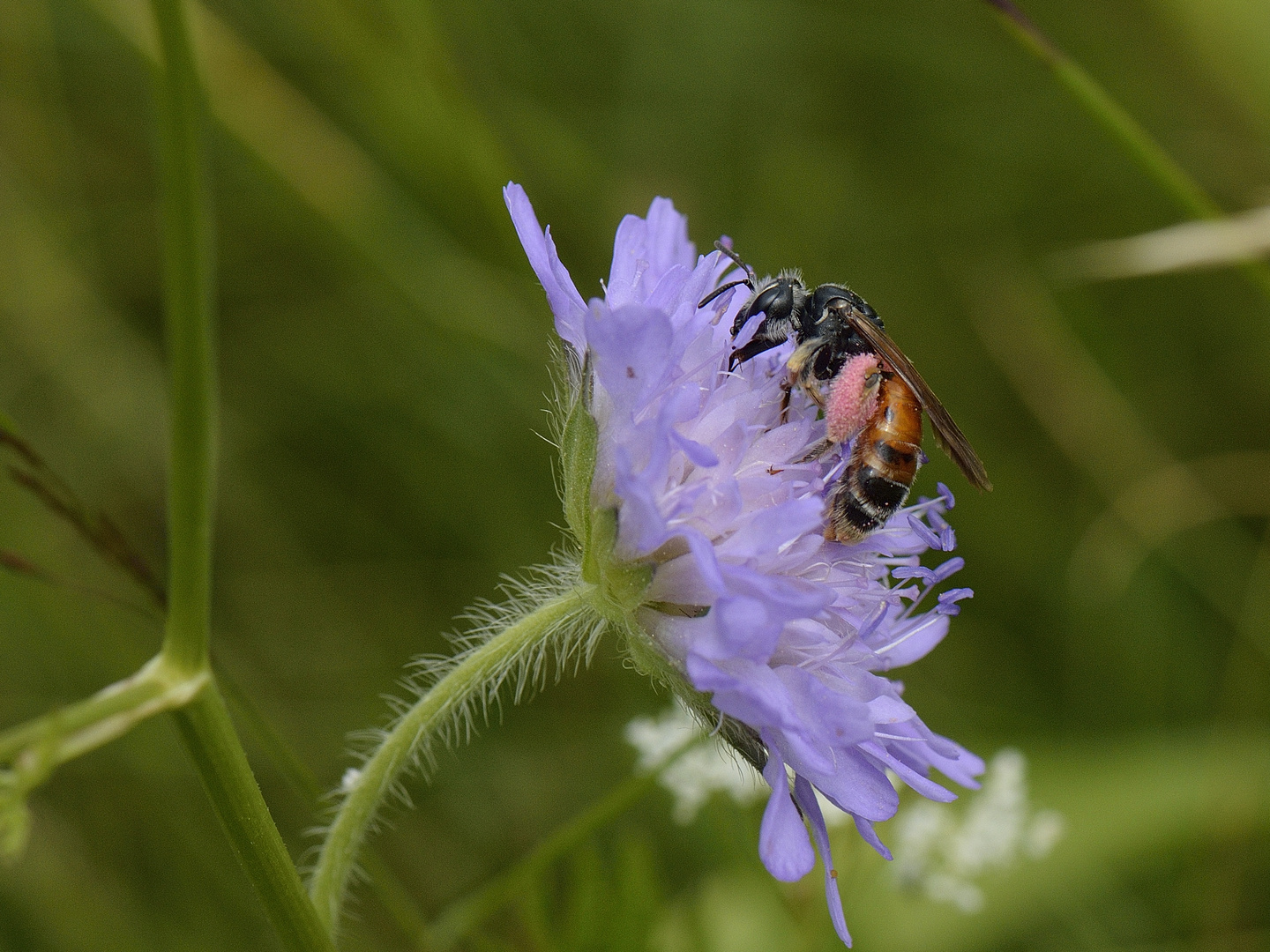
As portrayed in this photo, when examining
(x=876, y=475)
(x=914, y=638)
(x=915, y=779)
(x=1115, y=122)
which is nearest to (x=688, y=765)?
(x=914, y=638)

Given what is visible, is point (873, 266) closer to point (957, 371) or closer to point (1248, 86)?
point (957, 371)

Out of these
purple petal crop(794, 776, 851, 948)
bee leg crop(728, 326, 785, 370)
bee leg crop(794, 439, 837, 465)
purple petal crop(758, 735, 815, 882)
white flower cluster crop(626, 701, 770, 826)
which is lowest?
white flower cluster crop(626, 701, 770, 826)

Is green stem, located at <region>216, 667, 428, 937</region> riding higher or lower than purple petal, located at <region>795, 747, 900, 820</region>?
lower

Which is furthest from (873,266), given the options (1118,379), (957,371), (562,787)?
(562,787)

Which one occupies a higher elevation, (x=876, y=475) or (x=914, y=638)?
(x=876, y=475)

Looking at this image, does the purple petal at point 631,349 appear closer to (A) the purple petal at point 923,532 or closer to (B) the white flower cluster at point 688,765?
(A) the purple petal at point 923,532

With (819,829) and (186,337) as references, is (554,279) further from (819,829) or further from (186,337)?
(819,829)

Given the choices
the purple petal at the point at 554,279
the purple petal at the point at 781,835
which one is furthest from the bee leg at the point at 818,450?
the purple petal at the point at 781,835

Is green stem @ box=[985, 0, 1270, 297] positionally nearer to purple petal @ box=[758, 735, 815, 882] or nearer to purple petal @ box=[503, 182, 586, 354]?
purple petal @ box=[503, 182, 586, 354]

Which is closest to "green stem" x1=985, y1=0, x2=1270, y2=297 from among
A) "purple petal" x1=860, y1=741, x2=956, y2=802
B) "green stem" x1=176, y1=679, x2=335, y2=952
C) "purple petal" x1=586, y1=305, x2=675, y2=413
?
"purple petal" x1=586, y1=305, x2=675, y2=413
